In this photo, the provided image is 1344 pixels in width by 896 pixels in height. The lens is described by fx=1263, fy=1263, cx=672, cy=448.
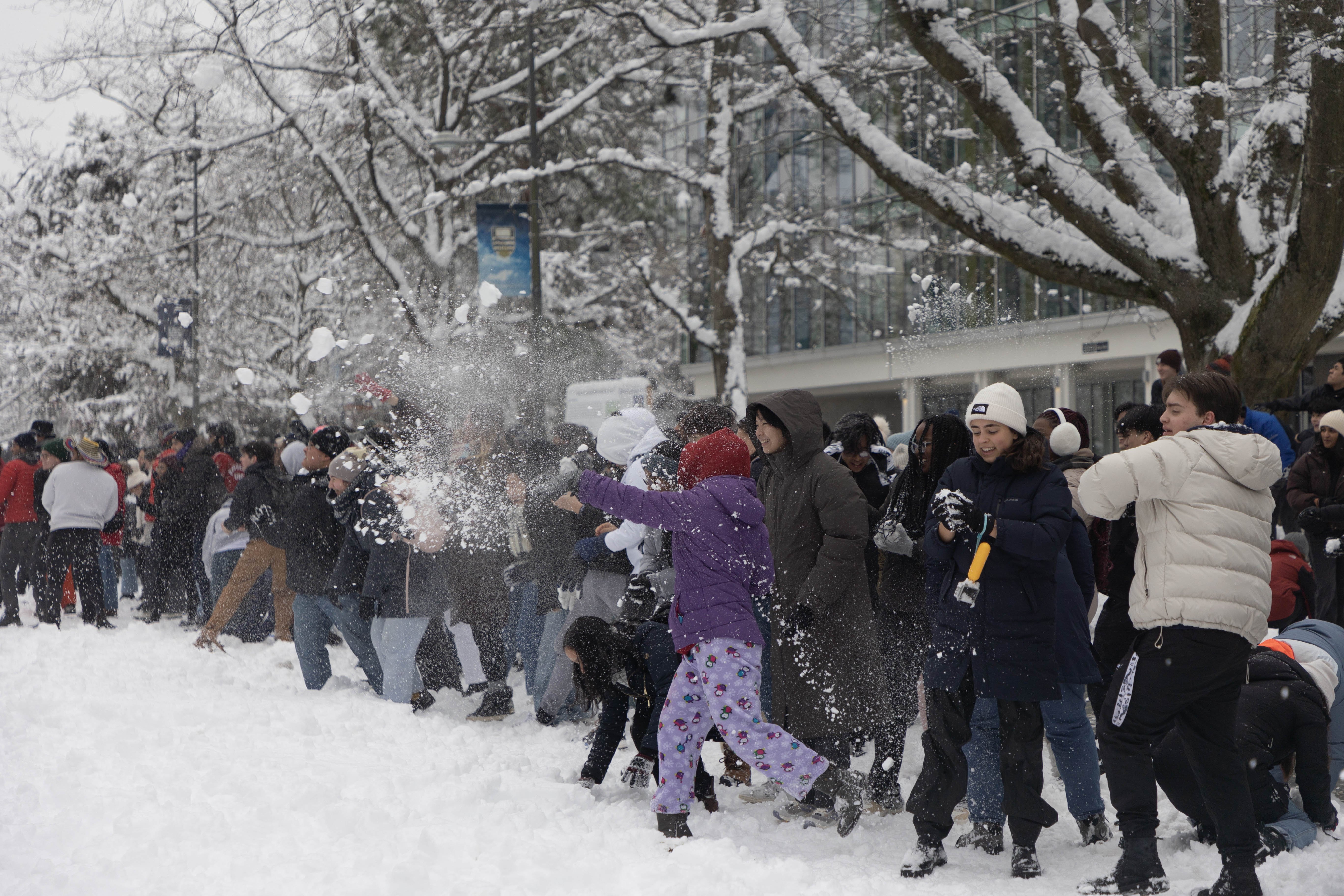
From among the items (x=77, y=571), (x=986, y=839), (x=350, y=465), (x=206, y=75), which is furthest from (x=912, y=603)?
(x=206, y=75)

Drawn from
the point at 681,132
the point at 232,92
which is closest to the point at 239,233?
the point at 232,92

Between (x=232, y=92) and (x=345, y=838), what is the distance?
1783cm

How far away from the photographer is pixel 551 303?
2362 cm

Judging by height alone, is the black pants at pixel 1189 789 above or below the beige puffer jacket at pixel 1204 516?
below

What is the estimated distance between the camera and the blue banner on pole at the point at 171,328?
2319 centimetres

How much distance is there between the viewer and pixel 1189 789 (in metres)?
5.00

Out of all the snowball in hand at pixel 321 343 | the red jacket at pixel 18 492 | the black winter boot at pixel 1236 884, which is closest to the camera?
the black winter boot at pixel 1236 884

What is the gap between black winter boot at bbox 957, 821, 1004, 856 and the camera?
5258 millimetres

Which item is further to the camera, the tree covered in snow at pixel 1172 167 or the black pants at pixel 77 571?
the black pants at pixel 77 571

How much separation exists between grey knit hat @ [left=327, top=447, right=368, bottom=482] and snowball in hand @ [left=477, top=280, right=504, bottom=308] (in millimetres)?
4446

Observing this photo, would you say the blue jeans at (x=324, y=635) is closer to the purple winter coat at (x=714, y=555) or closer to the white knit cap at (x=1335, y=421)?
the purple winter coat at (x=714, y=555)

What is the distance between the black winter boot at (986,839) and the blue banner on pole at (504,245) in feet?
38.1

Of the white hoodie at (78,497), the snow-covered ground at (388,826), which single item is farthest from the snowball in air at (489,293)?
the snow-covered ground at (388,826)

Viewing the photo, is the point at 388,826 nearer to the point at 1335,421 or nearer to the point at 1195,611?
the point at 1195,611
